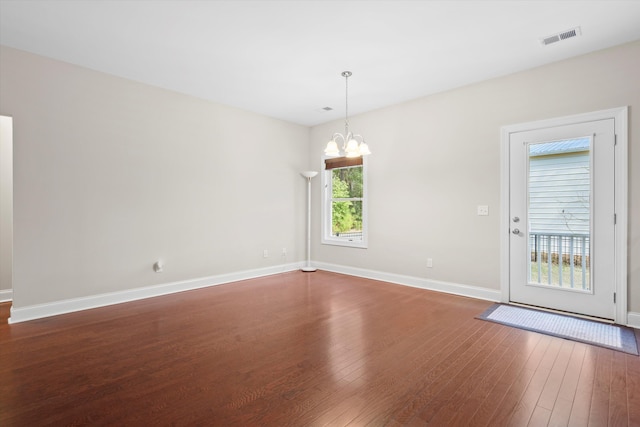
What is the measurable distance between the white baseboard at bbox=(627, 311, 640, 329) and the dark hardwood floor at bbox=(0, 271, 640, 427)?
86 cm

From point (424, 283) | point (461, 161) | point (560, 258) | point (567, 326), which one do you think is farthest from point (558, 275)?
point (461, 161)

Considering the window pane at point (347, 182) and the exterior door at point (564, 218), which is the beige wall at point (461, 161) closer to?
the exterior door at point (564, 218)

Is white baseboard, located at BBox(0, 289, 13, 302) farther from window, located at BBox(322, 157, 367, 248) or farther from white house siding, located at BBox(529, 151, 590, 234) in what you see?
white house siding, located at BBox(529, 151, 590, 234)

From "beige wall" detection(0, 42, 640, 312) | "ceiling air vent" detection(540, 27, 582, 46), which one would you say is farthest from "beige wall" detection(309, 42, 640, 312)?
"ceiling air vent" detection(540, 27, 582, 46)

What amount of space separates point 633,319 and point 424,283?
2.18 metres

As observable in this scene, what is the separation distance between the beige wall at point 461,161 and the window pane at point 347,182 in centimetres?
38

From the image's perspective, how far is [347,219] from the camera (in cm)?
595

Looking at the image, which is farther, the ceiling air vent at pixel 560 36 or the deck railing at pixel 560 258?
the deck railing at pixel 560 258

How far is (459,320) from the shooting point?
134 inches

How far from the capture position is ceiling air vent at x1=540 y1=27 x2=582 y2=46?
9.86ft

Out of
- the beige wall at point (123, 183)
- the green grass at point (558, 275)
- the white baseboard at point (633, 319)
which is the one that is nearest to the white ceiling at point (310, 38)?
the beige wall at point (123, 183)

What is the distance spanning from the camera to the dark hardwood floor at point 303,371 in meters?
1.85

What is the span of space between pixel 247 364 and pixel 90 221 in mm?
2724

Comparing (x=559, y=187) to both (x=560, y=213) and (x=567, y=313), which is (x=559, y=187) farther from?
(x=567, y=313)
